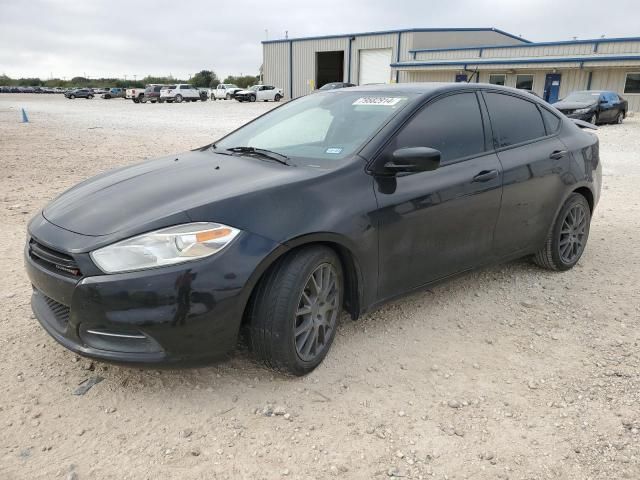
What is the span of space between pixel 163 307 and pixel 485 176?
93.0 inches

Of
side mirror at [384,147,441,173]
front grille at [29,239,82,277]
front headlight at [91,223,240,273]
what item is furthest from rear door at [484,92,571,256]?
front grille at [29,239,82,277]

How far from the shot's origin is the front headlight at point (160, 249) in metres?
2.49

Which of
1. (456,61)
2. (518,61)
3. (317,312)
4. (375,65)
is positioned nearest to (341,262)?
(317,312)

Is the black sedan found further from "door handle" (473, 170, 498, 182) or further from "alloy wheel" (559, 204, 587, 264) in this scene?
"alloy wheel" (559, 204, 587, 264)

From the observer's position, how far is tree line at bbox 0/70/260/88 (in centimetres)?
9000

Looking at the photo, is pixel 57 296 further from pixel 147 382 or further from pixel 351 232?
pixel 351 232

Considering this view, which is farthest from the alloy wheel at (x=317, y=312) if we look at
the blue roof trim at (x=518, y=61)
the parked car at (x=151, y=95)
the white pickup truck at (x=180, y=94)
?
the parked car at (x=151, y=95)

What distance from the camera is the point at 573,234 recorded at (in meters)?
4.70

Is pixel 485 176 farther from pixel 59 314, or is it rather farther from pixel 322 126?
pixel 59 314

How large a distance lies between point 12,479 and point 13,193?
6.05 meters

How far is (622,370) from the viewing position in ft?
10.3

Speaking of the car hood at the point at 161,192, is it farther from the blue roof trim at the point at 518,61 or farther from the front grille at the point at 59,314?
the blue roof trim at the point at 518,61

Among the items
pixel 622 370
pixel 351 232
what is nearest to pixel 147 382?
pixel 351 232

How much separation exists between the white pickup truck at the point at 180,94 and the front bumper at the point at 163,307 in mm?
48574
